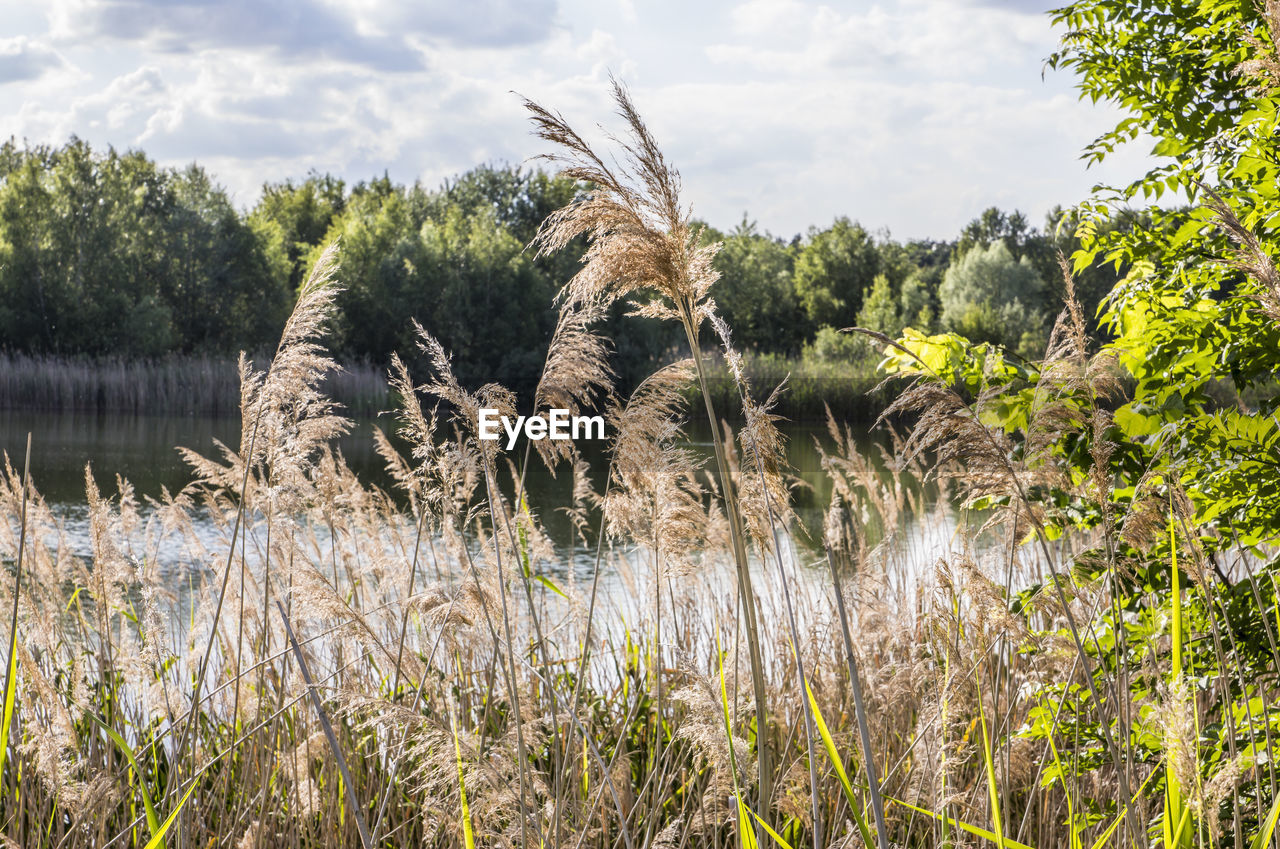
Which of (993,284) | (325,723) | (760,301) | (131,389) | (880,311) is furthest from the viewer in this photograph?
(993,284)

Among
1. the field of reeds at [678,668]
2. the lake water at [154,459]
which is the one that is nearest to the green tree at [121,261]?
the lake water at [154,459]

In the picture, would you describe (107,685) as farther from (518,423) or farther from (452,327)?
(452,327)

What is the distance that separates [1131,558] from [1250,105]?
1509 mm

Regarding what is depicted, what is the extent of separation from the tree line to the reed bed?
9.60 feet

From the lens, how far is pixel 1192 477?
2471 mm

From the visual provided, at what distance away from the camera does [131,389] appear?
85.7 ft

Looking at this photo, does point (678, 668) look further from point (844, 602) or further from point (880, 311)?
point (880, 311)

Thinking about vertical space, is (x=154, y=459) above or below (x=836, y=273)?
below

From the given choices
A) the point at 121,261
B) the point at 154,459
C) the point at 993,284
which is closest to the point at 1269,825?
the point at 154,459

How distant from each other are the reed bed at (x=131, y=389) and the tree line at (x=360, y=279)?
2927mm

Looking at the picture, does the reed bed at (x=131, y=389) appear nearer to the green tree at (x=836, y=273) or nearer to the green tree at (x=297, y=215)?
the green tree at (x=297, y=215)

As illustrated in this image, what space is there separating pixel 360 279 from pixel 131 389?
10.1 metres

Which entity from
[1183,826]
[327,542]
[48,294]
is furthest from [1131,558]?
[48,294]

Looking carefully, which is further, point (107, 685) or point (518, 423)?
point (107, 685)
